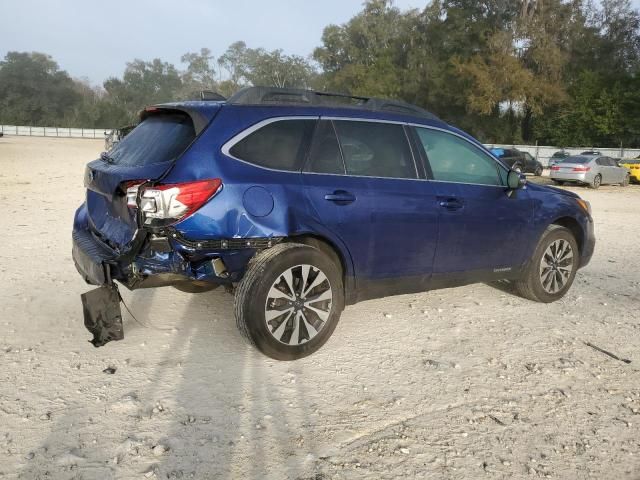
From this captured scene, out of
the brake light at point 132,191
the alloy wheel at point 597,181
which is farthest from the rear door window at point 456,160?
the alloy wheel at point 597,181

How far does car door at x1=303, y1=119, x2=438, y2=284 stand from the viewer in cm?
380

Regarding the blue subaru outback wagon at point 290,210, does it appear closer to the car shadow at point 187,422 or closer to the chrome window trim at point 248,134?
the chrome window trim at point 248,134

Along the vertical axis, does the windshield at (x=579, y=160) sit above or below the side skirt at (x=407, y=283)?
above

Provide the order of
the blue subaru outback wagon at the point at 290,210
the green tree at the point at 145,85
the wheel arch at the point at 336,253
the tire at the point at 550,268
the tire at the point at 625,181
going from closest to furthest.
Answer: the blue subaru outback wagon at the point at 290,210, the wheel arch at the point at 336,253, the tire at the point at 550,268, the tire at the point at 625,181, the green tree at the point at 145,85

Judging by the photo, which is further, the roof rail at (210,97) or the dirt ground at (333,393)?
the roof rail at (210,97)

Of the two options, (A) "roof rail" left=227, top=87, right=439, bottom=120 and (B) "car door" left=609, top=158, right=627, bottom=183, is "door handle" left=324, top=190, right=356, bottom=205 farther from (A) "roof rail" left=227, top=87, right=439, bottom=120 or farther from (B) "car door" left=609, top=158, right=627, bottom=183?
(B) "car door" left=609, top=158, right=627, bottom=183

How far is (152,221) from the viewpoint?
330 centimetres

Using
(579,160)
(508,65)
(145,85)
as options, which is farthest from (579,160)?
(145,85)

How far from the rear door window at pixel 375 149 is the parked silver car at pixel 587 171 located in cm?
1861

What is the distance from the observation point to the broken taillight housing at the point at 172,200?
3262 millimetres

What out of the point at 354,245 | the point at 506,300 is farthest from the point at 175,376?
the point at 506,300

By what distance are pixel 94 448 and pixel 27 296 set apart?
280 cm

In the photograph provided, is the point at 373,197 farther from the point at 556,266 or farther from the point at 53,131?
the point at 53,131

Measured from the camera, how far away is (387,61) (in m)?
61.2
